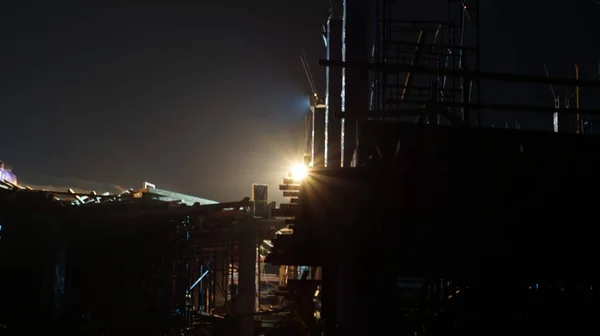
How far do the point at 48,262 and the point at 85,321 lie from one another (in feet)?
6.99

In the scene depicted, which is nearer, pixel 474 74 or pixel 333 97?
pixel 474 74

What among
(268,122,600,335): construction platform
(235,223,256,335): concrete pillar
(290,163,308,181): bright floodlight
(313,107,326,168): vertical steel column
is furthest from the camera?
(235,223,256,335): concrete pillar

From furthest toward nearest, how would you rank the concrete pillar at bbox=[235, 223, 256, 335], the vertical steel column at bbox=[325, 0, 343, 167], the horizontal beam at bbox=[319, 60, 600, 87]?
the concrete pillar at bbox=[235, 223, 256, 335], the vertical steel column at bbox=[325, 0, 343, 167], the horizontal beam at bbox=[319, 60, 600, 87]

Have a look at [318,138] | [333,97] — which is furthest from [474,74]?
[318,138]

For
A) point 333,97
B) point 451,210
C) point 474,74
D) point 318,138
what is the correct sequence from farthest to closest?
point 318,138, point 333,97, point 451,210, point 474,74

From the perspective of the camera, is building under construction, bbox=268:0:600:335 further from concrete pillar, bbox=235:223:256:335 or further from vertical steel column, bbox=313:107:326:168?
concrete pillar, bbox=235:223:256:335

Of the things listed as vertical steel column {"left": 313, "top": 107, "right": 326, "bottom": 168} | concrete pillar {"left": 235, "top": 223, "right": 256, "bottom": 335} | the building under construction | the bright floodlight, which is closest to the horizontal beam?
the building under construction

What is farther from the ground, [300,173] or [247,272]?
[300,173]

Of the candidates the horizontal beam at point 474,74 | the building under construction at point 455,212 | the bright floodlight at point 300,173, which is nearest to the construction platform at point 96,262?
the bright floodlight at point 300,173

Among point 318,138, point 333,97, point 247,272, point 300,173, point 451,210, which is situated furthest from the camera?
point 247,272

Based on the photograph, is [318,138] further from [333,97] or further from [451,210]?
[451,210]

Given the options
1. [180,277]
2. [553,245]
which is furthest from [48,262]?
[553,245]

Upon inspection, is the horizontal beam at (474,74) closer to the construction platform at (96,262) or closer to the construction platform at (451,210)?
the construction platform at (451,210)

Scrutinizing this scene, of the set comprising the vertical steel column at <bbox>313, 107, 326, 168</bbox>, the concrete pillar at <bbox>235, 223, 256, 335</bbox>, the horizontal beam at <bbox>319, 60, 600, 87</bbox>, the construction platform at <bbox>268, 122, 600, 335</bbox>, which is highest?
the vertical steel column at <bbox>313, 107, 326, 168</bbox>
